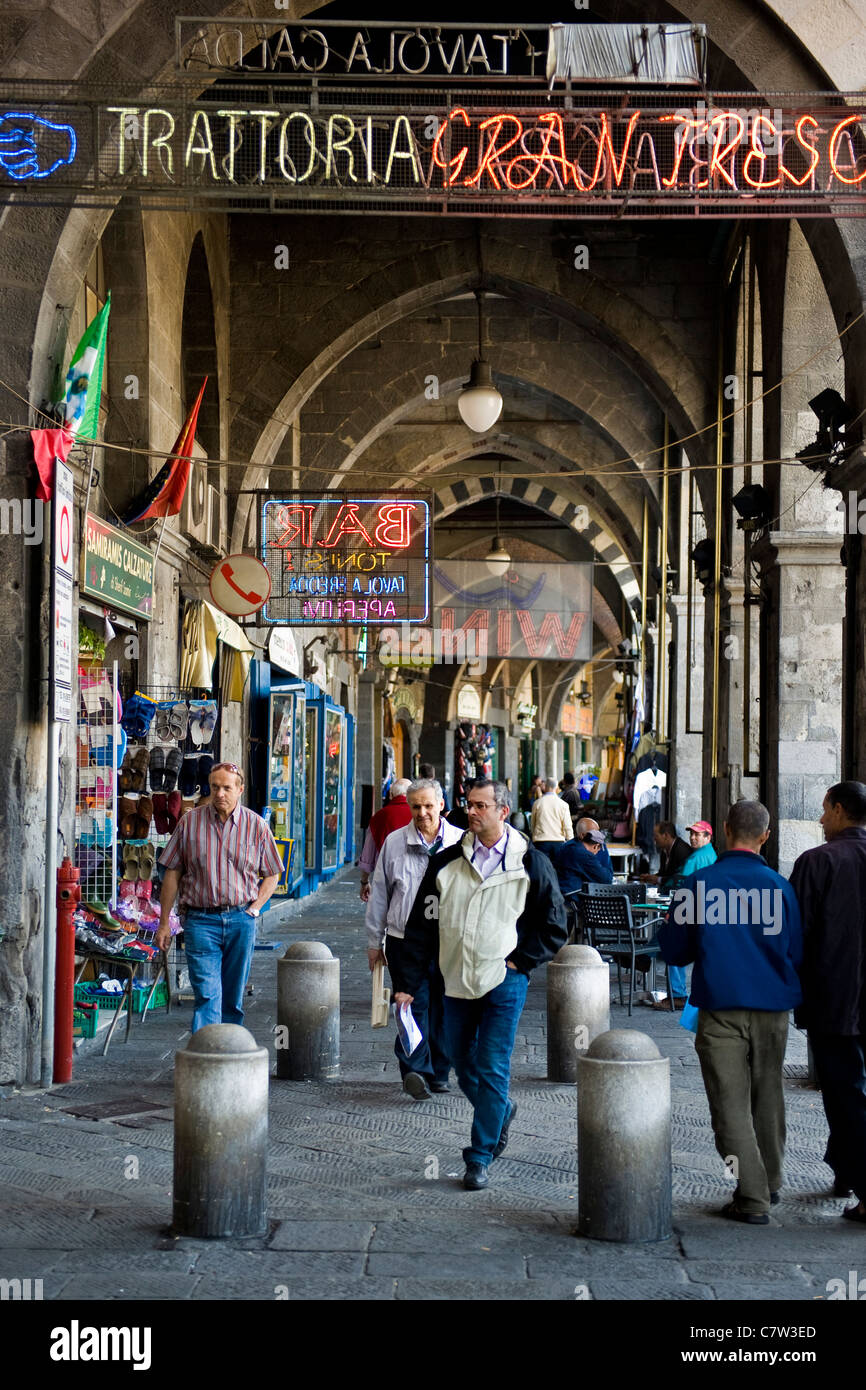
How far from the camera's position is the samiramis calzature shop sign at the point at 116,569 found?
912cm

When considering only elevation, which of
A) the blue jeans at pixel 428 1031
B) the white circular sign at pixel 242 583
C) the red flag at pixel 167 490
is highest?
the red flag at pixel 167 490

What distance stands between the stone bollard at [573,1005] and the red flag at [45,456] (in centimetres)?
357

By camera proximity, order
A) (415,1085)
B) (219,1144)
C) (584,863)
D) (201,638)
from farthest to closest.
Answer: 1. (201,638)
2. (584,863)
3. (415,1085)
4. (219,1144)

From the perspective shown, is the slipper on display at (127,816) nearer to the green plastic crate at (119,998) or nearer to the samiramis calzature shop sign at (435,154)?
the green plastic crate at (119,998)

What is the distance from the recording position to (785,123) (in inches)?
300

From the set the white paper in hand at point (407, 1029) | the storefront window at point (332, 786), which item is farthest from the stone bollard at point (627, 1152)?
the storefront window at point (332, 786)

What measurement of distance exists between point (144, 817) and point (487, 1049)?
4.98 metres

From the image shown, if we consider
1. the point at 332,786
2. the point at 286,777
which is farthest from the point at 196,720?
the point at 332,786

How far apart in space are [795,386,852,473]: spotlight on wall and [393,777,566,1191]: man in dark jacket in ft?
12.0

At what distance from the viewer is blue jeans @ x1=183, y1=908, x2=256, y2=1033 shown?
23.8 ft

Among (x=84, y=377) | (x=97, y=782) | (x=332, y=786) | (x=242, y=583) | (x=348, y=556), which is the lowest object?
(x=332, y=786)

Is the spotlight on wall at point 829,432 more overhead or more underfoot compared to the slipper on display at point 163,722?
more overhead

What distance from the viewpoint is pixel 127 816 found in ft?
33.0

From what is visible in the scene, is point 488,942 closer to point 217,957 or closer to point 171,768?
point 217,957
